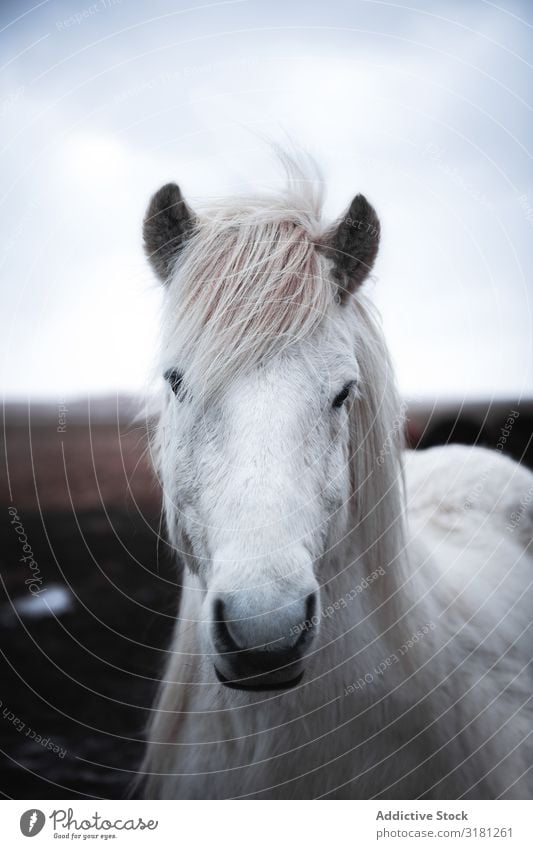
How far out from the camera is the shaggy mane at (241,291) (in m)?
0.58

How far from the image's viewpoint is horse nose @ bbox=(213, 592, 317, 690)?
0.48m

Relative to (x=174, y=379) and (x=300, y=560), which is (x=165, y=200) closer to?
(x=174, y=379)

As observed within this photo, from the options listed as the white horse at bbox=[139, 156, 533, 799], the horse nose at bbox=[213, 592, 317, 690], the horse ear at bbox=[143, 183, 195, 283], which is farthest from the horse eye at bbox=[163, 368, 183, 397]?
the horse nose at bbox=[213, 592, 317, 690]

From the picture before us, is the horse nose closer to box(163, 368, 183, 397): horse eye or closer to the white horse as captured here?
the white horse

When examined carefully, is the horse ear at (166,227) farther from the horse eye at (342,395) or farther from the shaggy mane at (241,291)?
the horse eye at (342,395)

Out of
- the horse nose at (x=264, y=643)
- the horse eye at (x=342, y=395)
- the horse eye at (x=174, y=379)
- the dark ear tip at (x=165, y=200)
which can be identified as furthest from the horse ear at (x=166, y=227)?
the horse nose at (x=264, y=643)

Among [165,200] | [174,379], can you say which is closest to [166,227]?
[165,200]

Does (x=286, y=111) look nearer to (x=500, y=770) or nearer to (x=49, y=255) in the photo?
(x=49, y=255)

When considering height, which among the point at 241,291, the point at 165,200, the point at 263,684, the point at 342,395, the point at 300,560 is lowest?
the point at 263,684

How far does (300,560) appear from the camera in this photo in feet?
1.65

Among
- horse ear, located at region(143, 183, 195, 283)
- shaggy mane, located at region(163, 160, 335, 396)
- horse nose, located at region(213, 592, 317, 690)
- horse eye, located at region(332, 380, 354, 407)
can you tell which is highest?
horse ear, located at region(143, 183, 195, 283)

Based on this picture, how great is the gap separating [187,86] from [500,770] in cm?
99

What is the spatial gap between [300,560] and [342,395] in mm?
190
